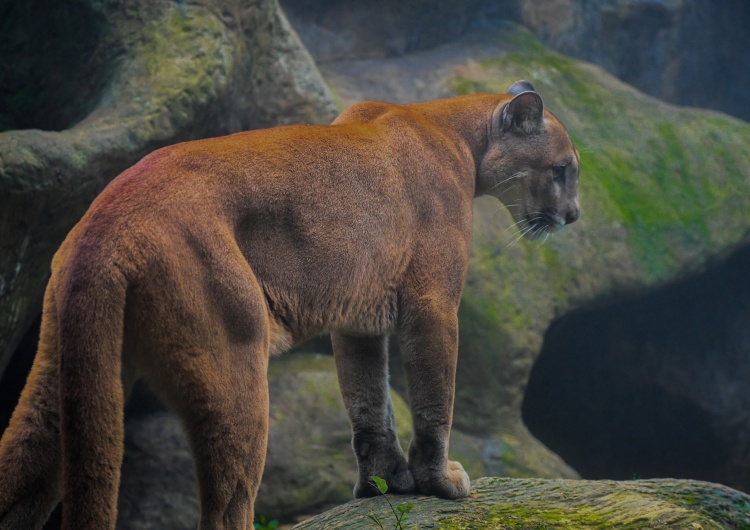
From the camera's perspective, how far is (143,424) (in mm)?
6352

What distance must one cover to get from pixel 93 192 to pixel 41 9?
1.61 meters

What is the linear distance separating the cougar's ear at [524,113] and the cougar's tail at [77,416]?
2.62 meters

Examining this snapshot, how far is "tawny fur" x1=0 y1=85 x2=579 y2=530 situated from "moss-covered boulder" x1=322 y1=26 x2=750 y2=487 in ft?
11.4

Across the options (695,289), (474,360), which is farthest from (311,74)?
(695,289)

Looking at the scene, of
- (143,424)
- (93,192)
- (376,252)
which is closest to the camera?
(376,252)

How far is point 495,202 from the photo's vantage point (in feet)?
27.1

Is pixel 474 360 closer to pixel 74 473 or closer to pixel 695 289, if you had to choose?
pixel 695 289

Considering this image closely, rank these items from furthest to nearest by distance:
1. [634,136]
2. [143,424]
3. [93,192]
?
[634,136]
[143,424]
[93,192]

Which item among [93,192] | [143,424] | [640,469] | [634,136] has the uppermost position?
[634,136]

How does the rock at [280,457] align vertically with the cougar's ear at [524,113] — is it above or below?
below

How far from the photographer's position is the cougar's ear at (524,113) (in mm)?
4594

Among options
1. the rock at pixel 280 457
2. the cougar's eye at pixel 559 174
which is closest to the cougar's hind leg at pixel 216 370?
the cougar's eye at pixel 559 174

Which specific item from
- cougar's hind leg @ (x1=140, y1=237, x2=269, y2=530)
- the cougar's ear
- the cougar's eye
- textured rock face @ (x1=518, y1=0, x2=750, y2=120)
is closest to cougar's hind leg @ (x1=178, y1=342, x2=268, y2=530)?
cougar's hind leg @ (x1=140, y1=237, x2=269, y2=530)

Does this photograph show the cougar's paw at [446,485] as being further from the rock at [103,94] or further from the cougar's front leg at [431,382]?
the rock at [103,94]
